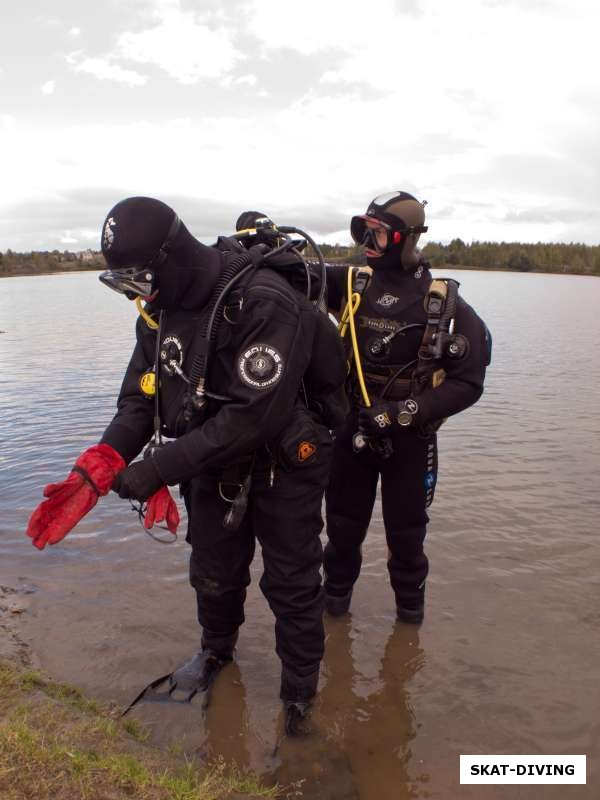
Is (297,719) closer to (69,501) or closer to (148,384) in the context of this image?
(69,501)

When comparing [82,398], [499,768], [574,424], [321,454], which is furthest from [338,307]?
[82,398]

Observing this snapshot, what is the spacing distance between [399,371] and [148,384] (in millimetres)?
1425

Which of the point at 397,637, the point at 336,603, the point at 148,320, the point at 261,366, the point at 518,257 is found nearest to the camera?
the point at 261,366

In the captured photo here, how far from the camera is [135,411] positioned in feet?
10.7

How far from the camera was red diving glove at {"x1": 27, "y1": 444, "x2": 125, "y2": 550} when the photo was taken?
2.81m

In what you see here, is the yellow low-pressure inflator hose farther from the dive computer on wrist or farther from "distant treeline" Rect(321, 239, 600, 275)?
"distant treeline" Rect(321, 239, 600, 275)

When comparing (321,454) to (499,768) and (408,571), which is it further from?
(499,768)

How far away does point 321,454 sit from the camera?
3.08 metres

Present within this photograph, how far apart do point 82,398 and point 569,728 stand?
966cm

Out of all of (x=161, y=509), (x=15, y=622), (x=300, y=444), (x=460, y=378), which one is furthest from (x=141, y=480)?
(x=15, y=622)

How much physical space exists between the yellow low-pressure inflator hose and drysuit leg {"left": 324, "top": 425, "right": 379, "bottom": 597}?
262 mm

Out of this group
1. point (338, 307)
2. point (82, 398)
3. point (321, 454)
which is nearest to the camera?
point (321, 454)

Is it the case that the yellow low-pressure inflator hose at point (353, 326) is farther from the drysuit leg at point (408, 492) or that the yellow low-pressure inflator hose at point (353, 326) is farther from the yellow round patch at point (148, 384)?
the yellow round patch at point (148, 384)

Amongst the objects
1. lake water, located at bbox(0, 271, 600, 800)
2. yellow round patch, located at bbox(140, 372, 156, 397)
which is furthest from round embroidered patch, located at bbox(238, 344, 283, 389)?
lake water, located at bbox(0, 271, 600, 800)
